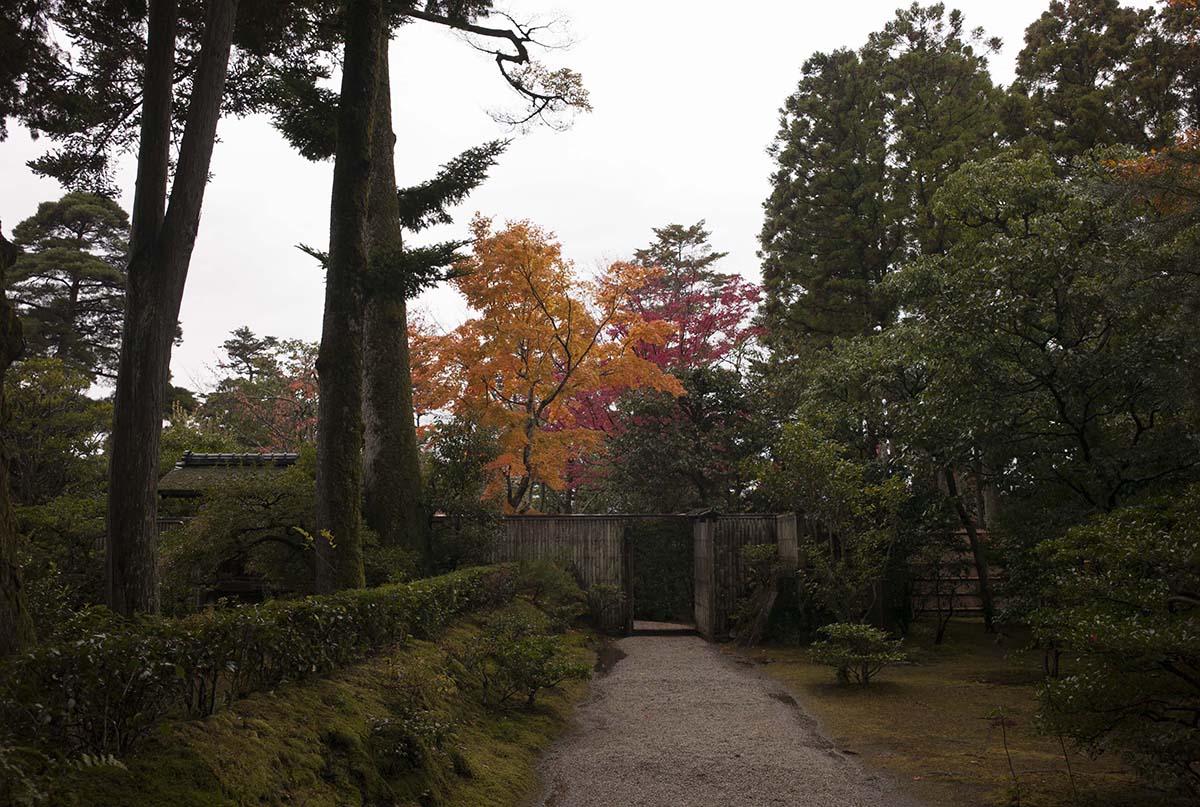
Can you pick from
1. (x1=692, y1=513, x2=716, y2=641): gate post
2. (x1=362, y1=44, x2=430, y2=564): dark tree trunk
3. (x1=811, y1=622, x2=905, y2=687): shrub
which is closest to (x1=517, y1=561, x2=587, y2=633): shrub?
(x1=362, y1=44, x2=430, y2=564): dark tree trunk

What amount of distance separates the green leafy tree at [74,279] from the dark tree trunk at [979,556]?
23.3m

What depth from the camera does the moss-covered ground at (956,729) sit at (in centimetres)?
494

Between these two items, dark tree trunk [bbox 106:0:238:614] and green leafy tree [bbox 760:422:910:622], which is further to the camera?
green leafy tree [bbox 760:422:910:622]

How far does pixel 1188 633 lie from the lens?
418cm

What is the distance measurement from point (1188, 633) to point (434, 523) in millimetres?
9700

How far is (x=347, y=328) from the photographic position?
8234mm

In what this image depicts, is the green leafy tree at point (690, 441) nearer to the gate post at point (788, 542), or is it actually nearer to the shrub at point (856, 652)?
the gate post at point (788, 542)

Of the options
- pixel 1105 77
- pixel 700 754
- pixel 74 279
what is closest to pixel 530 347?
pixel 700 754

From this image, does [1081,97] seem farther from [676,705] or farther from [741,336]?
[676,705]

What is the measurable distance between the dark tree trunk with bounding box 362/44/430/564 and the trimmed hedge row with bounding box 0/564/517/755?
18.5ft

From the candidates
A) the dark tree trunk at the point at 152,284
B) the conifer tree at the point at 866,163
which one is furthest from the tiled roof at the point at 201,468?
the conifer tree at the point at 866,163

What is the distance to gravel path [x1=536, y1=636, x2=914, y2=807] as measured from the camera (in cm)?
502

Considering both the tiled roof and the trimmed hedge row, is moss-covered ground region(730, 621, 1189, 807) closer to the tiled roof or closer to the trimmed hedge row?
the trimmed hedge row

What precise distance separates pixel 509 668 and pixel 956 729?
12.8ft
